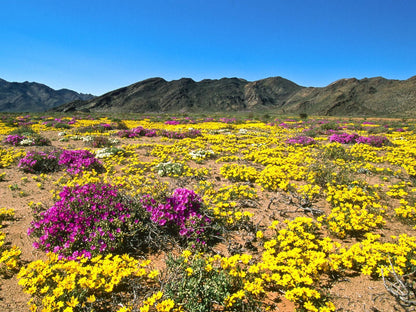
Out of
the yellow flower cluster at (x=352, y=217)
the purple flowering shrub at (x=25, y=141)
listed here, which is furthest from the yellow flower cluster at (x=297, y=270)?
the purple flowering shrub at (x=25, y=141)

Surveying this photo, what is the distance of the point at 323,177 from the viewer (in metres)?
7.41

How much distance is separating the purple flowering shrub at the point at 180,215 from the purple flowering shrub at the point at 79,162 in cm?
463

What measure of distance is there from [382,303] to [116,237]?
4142 mm

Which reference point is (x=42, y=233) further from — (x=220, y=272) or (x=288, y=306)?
(x=288, y=306)

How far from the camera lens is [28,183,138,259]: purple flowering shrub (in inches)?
143

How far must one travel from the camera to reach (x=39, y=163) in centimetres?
800

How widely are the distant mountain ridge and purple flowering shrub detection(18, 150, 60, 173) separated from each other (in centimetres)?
7971

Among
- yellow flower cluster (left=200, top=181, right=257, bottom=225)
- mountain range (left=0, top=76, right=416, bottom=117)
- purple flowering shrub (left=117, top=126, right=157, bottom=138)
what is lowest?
yellow flower cluster (left=200, top=181, right=257, bottom=225)

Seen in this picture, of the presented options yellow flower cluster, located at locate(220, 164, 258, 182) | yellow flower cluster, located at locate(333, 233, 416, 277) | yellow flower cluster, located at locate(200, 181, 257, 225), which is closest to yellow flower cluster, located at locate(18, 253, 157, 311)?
yellow flower cluster, located at locate(200, 181, 257, 225)

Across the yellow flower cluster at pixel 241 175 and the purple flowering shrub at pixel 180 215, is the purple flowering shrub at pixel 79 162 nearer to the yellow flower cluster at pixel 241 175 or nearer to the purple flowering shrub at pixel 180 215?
the purple flowering shrub at pixel 180 215

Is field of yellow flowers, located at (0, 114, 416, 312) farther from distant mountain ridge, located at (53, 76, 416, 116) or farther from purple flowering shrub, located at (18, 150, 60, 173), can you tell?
distant mountain ridge, located at (53, 76, 416, 116)

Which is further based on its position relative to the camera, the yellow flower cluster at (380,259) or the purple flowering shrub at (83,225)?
the purple flowering shrub at (83,225)

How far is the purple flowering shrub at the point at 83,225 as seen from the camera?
364cm

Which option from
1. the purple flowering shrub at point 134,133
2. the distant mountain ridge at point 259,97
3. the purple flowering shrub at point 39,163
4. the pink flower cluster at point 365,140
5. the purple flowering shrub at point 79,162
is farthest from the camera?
the distant mountain ridge at point 259,97
